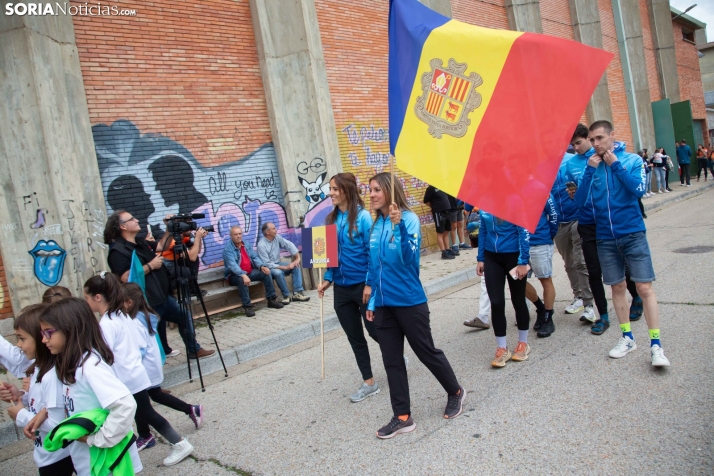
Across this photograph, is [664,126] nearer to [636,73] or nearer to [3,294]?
[636,73]

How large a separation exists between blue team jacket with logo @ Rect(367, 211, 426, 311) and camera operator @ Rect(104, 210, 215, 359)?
281cm

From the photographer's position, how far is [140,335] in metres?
4.21

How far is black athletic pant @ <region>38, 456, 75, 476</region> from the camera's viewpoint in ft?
10.0

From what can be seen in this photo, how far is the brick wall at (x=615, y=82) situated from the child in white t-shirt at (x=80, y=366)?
24348 mm

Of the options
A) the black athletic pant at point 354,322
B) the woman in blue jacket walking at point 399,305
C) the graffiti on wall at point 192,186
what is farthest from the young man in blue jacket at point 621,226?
the graffiti on wall at point 192,186

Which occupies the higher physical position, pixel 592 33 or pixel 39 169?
pixel 592 33

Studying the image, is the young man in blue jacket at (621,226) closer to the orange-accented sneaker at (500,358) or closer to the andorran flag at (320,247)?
the orange-accented sneaker at (500,358)

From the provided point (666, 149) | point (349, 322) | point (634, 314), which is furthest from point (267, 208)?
point (666, 149)

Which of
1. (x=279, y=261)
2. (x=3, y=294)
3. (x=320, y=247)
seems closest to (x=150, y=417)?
(x=320, y=247)

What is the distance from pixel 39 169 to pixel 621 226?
774 centimetres

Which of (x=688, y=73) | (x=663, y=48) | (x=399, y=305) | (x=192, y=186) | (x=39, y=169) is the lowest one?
(x=399, y=305)

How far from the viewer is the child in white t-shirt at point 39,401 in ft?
9.73

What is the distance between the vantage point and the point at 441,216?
497 inches

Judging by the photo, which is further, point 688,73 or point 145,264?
point 688,73
